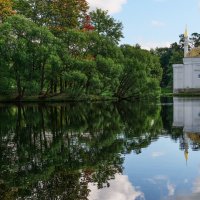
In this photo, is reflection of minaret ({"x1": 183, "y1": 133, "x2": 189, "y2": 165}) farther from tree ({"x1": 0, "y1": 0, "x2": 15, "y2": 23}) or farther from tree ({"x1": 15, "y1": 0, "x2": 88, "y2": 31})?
tree ({"x1": 15, "y1": 0, "x2": 88, "y2": 31})

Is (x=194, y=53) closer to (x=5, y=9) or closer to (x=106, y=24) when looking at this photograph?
(x=106, y=24)

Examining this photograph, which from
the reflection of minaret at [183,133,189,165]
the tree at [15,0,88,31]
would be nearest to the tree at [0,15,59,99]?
the tree at [15,0,88,31]

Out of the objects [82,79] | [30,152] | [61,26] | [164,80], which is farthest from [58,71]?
[164,80]

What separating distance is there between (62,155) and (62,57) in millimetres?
33233

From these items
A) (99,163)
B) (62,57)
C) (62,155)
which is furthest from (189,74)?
(99,163)

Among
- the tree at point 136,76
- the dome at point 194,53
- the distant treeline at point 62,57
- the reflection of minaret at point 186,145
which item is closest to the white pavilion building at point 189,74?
the dome at point 194,53

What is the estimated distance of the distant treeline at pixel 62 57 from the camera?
43.2 meters

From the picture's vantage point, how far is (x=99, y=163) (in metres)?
11.9

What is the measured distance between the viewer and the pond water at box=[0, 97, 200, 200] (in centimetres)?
892

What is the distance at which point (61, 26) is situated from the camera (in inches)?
2110

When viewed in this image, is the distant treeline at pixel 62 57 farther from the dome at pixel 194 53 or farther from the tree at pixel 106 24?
the dome at pixel 194 53

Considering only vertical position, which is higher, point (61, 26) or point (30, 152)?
point (61, 26)

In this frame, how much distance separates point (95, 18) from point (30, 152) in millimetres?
49892

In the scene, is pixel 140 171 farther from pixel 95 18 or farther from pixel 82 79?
pixel 95 18
